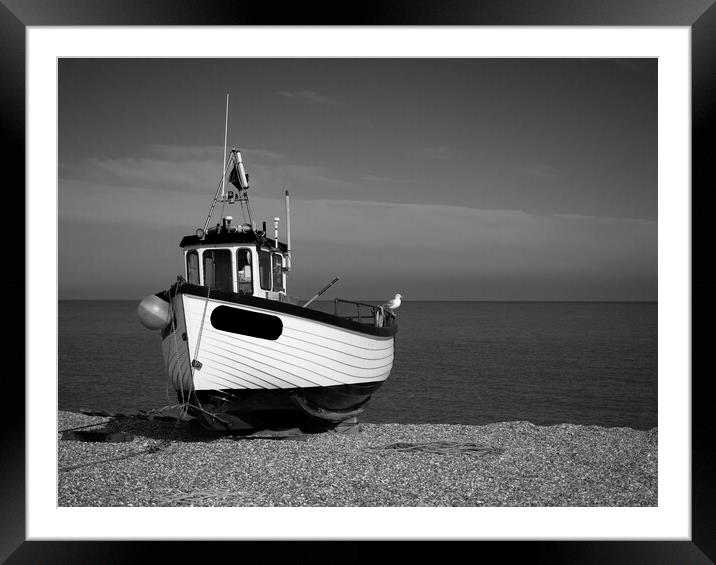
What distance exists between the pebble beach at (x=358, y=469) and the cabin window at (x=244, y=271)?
2.39 meters

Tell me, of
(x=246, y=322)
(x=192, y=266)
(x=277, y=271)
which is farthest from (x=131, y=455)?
(x=277, y=271)

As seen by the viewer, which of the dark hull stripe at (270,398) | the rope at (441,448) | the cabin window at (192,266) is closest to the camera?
the dark hull stripe at (270,398)

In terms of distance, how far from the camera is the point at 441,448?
11414mm

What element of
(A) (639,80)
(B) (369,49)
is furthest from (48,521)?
(A) (639,80)

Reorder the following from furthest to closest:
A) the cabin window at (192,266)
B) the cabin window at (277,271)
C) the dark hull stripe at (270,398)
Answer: the cabin window at (277,271) < the cabin window at (192,266) < the dark hull stripe at (270,398)

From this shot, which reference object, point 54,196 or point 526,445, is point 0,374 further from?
point 526,445

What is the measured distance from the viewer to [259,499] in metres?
8.60

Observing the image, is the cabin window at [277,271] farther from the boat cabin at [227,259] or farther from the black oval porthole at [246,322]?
the black oval porthole at [246,322]

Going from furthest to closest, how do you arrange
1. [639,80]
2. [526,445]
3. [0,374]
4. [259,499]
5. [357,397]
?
[639,80], [357,397], [526,445], [259,499], [0,374]

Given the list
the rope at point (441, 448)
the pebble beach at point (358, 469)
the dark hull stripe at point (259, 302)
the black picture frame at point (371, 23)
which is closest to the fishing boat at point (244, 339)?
the dark hull stripe at point (259, 302)

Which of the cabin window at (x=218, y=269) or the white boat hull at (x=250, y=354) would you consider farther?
the cabin window at (x=218, y=269)

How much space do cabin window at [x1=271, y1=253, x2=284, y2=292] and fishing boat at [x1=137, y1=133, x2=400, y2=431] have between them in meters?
0.05

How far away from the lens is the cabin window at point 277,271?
1212cm

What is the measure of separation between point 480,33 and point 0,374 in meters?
5.30
